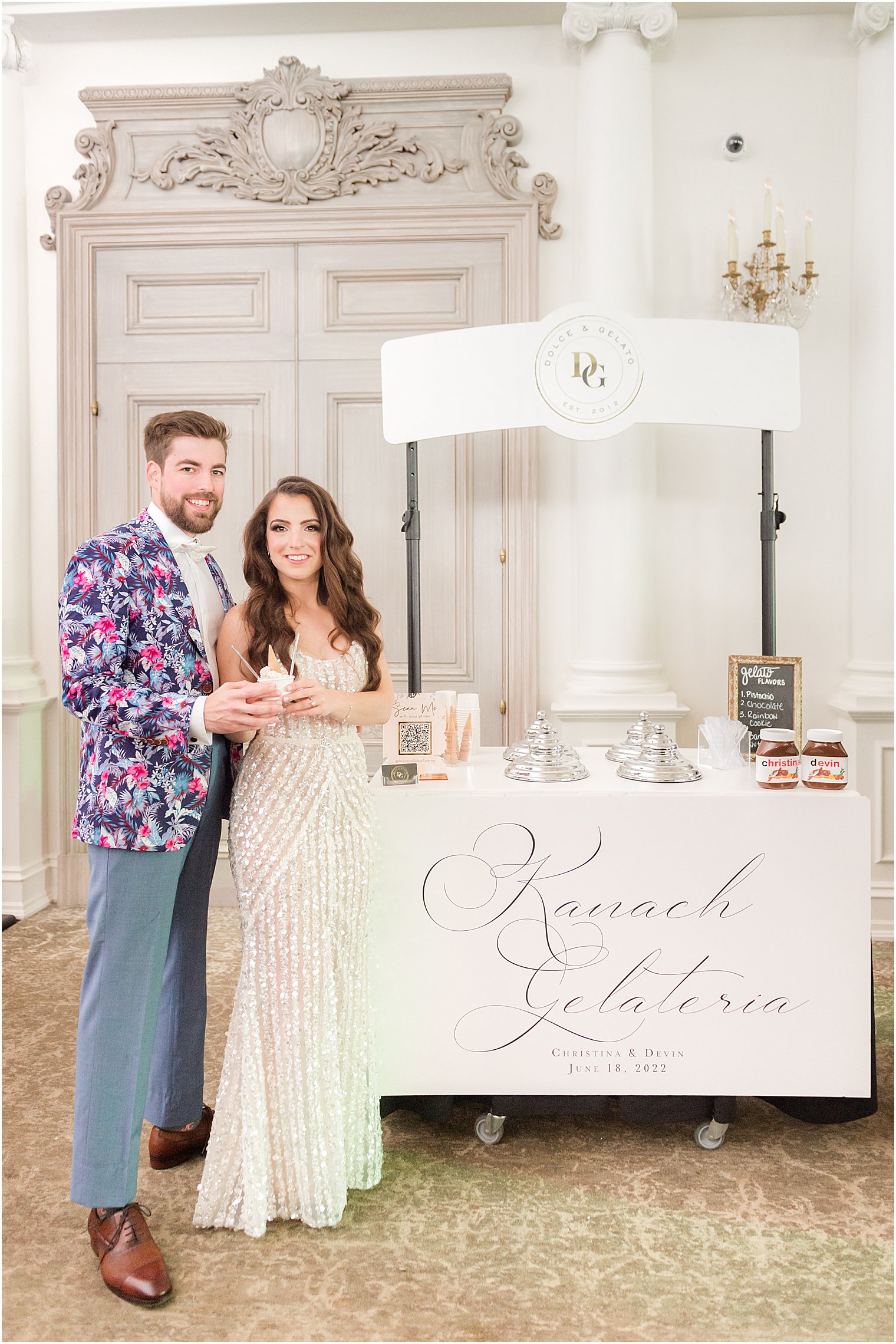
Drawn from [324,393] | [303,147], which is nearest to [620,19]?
[303,147]

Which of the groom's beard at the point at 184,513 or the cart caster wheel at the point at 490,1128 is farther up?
the groom's beard at the point at 184,513

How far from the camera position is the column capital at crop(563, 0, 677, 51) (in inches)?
147

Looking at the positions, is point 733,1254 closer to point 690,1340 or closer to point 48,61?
point 690,1340

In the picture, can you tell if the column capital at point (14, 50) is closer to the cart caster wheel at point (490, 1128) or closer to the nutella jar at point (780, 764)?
the nutella jar at point (780, 764)

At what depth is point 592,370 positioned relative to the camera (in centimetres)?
291

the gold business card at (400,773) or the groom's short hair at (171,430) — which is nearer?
the groom's short hair at (171,430)

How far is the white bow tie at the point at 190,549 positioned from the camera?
199 cm

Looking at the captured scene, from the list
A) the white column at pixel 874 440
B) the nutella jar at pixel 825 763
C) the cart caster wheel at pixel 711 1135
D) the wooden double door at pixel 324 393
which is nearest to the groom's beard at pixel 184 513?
the nutella jar at pixel 825 763

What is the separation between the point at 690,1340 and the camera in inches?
66.0

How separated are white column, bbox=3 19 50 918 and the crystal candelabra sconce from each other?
9.81 ft

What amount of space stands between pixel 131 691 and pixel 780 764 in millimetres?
1444

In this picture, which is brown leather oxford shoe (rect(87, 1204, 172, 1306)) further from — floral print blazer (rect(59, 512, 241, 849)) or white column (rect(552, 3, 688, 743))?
white column (rect(552, 3, 688, 743))

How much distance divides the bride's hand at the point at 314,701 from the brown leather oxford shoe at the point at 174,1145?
1.02 metres

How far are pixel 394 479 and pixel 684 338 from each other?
148 centimetres
